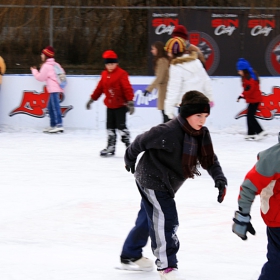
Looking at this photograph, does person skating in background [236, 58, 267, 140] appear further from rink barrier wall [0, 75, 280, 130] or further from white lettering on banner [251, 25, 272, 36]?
white lettering on banner [251, 25, 272, 36]

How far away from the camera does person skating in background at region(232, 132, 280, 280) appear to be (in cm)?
291

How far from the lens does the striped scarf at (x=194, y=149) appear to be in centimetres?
352

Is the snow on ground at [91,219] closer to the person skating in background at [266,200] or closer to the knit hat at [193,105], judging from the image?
the person skating in background at [266,200]

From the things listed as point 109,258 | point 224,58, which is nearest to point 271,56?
point 224,58

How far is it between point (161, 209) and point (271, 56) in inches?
359

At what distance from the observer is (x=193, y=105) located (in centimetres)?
352

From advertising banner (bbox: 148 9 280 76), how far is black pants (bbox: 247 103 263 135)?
284cm

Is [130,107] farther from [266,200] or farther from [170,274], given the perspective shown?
[266,200]

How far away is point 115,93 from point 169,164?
4335 mm

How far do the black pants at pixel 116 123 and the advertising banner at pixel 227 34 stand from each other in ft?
13.9

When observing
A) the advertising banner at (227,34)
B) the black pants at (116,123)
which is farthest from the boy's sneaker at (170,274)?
the advertising banner at (227,34)

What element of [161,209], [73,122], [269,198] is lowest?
[73,122]

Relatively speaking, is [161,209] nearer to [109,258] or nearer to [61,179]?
[109,258]

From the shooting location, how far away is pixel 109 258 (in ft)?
14.1
